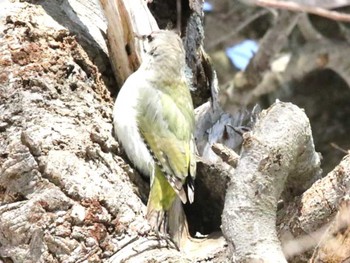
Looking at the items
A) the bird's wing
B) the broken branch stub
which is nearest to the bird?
the bird's wing

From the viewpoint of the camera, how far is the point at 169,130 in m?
4.06

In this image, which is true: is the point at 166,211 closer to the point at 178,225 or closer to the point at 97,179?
the point at 178,225

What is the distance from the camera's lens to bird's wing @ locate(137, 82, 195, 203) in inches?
153

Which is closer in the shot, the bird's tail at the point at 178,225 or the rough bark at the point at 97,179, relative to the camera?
the rough bark at the point at 97,179

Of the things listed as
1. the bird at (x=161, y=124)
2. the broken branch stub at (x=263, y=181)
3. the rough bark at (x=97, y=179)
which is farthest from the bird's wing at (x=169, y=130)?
the broken branch stub at (x=263, y=181)

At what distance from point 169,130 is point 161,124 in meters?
0.04

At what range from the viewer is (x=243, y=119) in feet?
14.3

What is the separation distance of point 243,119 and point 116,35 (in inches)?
26.7

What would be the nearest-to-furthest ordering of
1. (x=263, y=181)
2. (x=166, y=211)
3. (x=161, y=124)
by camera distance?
1. (x=263, y=181)
2. (x=166, y=211)
3. (x=161, y=124)

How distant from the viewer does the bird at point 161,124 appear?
3.79m

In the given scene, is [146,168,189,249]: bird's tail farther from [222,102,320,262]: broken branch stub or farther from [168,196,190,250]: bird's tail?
[222,102,320,262]: broken branch stub

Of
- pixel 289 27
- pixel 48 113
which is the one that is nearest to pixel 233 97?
pixel 289 27

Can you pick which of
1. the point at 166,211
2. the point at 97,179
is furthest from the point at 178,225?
the point at 97,179

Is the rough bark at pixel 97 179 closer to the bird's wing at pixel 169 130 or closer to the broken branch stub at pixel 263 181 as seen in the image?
the broken branch stub at pixel 263 181
